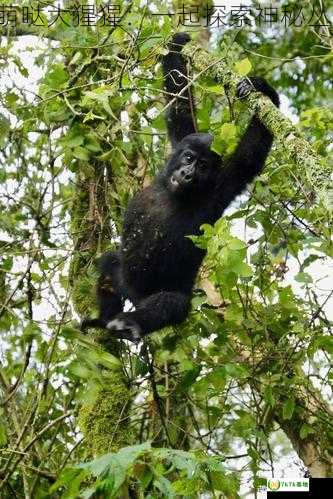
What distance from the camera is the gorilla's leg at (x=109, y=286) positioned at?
5.89 meters

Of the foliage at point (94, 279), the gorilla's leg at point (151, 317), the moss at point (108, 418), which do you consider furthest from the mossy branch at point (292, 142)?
the moss at point (108, 418)

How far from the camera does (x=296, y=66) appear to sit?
1059 cm

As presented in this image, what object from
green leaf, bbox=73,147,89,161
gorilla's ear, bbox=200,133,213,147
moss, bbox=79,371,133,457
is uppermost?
gorilla's ear, bbox=200,133,213,147

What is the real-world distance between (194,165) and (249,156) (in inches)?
19.5

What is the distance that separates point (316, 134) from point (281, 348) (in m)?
1.49

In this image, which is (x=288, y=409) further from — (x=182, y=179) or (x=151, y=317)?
(x=182, y=179)

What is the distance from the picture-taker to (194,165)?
19.6 feet

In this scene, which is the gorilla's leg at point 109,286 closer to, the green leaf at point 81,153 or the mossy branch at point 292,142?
the green leaf at point 81,153

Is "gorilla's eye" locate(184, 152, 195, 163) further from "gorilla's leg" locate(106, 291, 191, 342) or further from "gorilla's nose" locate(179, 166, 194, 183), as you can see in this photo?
"gorilla's leg" locate(106, 291, 191, 342)

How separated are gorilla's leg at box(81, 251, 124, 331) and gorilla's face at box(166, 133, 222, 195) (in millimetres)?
717

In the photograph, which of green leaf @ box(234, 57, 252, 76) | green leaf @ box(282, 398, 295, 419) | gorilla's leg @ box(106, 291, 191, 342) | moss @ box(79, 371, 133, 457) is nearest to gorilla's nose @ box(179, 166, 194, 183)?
gorilla's leg @ box(106, 291, 191, 342)

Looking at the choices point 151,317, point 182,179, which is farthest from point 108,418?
point 182,179

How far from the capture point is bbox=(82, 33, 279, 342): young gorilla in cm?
566

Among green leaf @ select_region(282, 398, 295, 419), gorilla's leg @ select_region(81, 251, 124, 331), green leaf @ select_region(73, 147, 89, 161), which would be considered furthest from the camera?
gorilla's leg @ select_region(81, 251, 124, 331)
